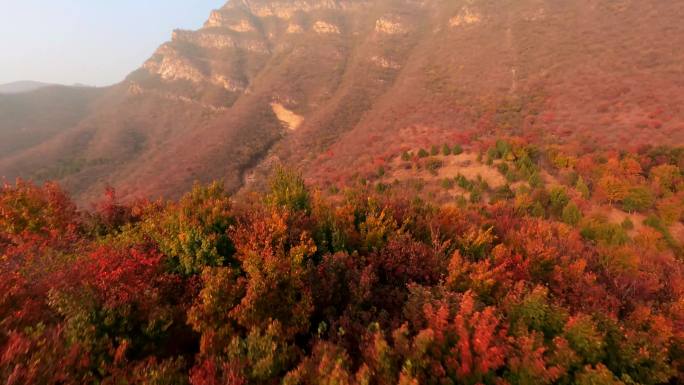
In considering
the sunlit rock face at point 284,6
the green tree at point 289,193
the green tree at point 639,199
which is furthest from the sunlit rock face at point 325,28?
the green tree at point 289,193

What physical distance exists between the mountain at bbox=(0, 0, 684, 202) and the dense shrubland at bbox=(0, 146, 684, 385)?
2448cm

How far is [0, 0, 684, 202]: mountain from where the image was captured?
42.8 meters

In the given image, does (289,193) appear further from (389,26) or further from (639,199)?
(389,26)

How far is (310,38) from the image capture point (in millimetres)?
110562

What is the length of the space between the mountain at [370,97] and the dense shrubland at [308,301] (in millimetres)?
24484

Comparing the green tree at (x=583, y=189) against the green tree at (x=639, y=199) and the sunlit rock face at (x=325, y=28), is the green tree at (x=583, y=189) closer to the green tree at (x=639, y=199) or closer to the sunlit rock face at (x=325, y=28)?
the green tree at (x=639, y=199)

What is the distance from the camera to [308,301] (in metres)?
7.02

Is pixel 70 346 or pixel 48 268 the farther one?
pixel 48 268

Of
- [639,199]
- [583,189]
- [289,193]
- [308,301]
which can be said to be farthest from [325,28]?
[308,301]

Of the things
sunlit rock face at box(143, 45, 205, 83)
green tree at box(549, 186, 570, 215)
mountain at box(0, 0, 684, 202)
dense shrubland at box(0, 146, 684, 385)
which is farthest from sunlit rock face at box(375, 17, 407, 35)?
dense shrubland at box(0, 146, 684, 385)

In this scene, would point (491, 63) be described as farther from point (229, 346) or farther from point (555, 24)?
point (229, 346)

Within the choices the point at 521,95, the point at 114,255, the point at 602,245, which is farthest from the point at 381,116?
the point at 114,255

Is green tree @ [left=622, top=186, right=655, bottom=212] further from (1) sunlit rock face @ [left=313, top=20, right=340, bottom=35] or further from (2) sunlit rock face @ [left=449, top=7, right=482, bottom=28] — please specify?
(1) sunlit rock face @ [left=313, top=20, right=340, bottom=35]

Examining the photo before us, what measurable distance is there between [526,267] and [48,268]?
585 inches
